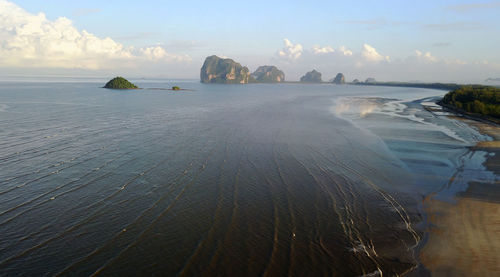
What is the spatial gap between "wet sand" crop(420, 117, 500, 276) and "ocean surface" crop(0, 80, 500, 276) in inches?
18.7

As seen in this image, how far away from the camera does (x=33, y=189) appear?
53.1ft

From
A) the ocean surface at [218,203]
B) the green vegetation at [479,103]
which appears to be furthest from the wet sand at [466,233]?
the green vegetation at [479,103]

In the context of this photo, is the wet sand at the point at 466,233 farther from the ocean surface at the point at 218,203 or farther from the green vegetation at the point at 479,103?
the green vegetation at the point at 479,103

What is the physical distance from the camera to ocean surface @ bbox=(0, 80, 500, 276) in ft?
35.0

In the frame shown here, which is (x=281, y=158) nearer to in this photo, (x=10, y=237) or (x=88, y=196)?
(x=88, y=196)

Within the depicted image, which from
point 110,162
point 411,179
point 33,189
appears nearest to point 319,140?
point 411,179

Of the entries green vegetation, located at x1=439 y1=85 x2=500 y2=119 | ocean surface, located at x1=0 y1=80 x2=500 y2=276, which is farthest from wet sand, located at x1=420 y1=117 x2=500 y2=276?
green vegetation, located at x1=439 y1=85 x2=500 y2=119

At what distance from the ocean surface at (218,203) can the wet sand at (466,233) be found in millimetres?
475

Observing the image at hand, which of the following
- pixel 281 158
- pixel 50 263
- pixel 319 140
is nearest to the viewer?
pixel 50 263

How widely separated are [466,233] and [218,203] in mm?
11339

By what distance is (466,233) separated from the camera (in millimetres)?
12891

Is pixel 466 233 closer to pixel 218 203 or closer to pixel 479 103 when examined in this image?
pixel 218 203

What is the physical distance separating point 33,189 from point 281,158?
55.0ft

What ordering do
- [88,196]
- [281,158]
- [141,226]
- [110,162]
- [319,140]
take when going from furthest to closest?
[319,140]
[281,158]
[110,162]
[88,196]
[141,226]
